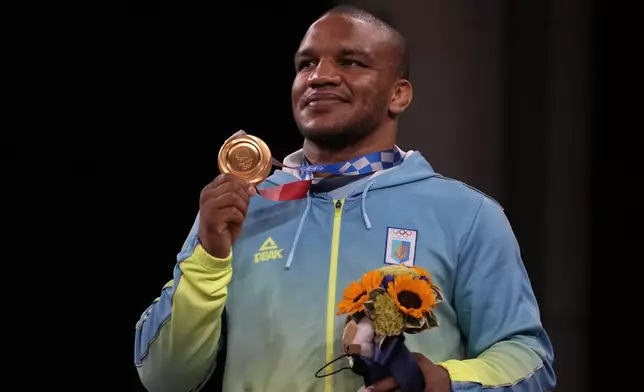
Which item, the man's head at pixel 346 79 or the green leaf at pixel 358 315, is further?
the man's head at pixel 346 79

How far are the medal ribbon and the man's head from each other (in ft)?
0.15

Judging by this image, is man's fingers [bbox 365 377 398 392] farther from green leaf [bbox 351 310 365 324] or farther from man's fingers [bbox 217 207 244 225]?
man's fingers [bbox 217 207 244 225]

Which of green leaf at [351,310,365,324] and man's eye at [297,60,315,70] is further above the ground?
man's eye at [297,60,315,70]

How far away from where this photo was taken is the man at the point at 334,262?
1.73 meters

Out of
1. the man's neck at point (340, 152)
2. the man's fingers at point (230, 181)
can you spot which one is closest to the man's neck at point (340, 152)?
the man's neck at point (340, 152)

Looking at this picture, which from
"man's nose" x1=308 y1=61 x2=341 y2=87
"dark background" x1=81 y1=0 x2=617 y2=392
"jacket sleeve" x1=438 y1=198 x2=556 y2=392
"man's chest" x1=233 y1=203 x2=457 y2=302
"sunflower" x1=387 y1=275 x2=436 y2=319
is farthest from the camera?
"dark background" x1=81 y1=0 x2=617 y2=392

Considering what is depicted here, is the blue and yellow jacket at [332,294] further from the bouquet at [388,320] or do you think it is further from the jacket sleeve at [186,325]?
the bouquet at [388,320]

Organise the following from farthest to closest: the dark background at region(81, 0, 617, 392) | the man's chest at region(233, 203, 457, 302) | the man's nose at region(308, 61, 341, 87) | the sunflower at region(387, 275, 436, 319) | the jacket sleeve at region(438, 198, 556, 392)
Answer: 1. the dark background at region(81, 0, 617, 392)
2. the man's nose at region(308, 61, 341, 87)
3. the man's chest at region(233, 203, 457, 302)
4. the jacket sleeve at region(438, 198, 556, 392)
5. the sunflower at region(387, 275, 436, 319)

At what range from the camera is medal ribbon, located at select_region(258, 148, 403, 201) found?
75.4 inches

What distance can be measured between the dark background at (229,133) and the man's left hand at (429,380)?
44.0 inches

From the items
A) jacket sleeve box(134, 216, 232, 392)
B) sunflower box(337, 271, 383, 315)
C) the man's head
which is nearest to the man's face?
the man's head

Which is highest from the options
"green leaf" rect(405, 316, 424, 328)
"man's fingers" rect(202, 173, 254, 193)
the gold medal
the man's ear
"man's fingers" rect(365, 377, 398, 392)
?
the man's ear

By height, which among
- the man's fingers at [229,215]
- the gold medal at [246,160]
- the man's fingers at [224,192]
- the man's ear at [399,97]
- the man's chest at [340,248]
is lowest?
the man's chest at [340,248]

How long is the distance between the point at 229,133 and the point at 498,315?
117 centimetres
